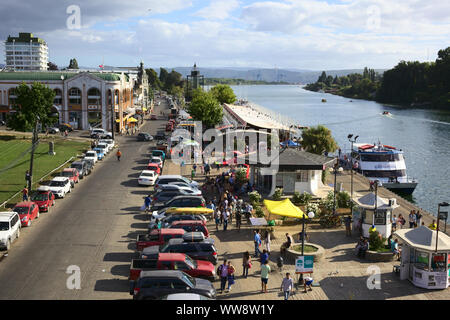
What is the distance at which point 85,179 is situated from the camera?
133 ft

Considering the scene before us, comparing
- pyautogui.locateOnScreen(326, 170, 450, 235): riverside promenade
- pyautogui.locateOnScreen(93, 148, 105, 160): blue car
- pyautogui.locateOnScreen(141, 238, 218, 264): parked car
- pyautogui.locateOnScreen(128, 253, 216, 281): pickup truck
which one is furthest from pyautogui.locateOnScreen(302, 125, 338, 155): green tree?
pyautogui.locateOnScreen(128, 253, 216, 281): pickup truck

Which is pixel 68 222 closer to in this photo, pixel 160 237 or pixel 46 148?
pixel 160 237

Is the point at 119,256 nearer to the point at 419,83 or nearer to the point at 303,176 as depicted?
the point at 303,176

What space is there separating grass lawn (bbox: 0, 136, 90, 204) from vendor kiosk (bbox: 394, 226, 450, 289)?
977 inches

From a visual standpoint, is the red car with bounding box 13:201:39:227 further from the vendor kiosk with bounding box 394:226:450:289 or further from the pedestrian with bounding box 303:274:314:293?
the vendor kiosk with bounding box 394:226:450:289

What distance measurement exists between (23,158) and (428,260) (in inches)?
1578

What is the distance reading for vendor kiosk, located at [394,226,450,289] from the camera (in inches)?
762

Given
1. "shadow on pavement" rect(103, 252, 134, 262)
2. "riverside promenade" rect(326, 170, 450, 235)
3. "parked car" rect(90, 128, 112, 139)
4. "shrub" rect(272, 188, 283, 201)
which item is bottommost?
"riverside promenade" rect(326, 170, 450, 235)

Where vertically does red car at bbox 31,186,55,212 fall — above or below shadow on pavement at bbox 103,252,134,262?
above

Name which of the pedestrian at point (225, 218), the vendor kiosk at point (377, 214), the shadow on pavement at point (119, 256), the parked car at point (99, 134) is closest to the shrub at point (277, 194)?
the pedestrian at point (225, 218)

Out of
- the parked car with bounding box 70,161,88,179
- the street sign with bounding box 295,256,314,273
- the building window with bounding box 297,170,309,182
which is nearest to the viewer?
the street sign with bounding box 295,256,314,273

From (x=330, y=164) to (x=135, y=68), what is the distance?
12262 centimetres

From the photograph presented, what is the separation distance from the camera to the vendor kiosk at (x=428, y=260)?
19.4 meters

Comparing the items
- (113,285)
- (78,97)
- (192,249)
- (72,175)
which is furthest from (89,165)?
(78,97)
